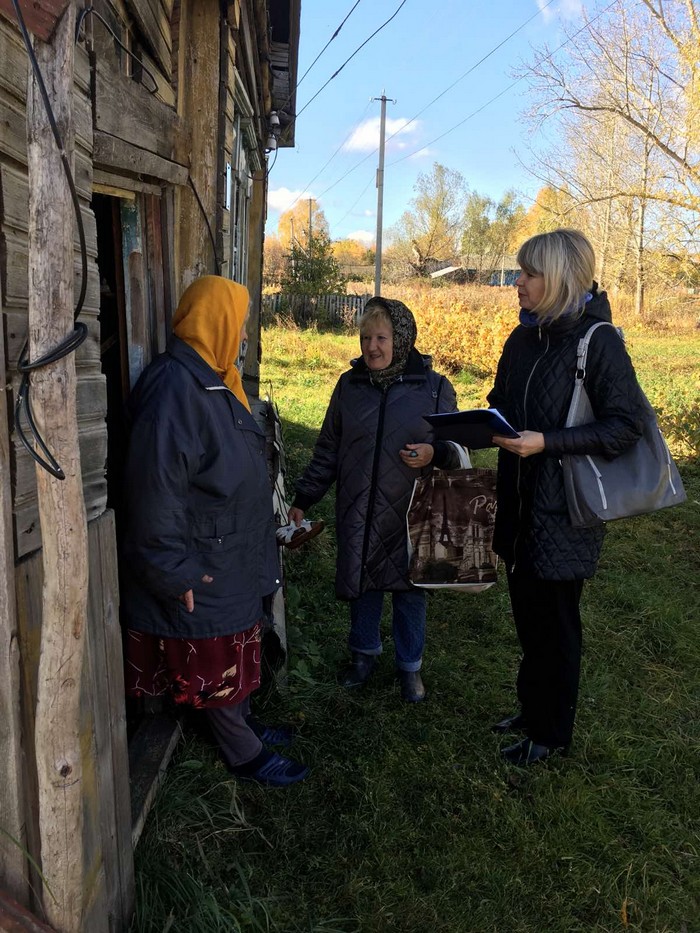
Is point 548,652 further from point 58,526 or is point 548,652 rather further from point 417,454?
point 58,526

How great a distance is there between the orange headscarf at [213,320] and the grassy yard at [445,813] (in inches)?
59.6

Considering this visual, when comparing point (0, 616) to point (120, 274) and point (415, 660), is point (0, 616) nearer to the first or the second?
point (120, 274)

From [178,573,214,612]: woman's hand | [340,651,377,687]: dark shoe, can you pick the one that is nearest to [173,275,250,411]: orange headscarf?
[178,573,214,612]: woman's hand

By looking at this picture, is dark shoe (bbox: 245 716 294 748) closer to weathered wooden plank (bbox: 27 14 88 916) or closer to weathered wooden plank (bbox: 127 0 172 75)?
weathered wooden plank (bbox: 27 14 88 916)

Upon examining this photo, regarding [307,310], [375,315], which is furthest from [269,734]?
[307,310]

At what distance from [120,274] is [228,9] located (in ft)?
5.28

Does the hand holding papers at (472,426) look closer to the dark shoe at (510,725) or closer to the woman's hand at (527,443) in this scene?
the woman's hand at (527,443)

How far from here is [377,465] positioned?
9.75 ft

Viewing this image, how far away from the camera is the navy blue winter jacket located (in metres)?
2.04

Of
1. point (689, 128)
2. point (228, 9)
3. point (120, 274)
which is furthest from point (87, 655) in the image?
point (689, 128)

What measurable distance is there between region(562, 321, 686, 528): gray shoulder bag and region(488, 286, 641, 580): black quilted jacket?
37 millimetres

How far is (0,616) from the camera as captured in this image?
1.33 metres

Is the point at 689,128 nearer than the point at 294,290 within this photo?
Yes

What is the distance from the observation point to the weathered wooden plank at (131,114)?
1.94m
